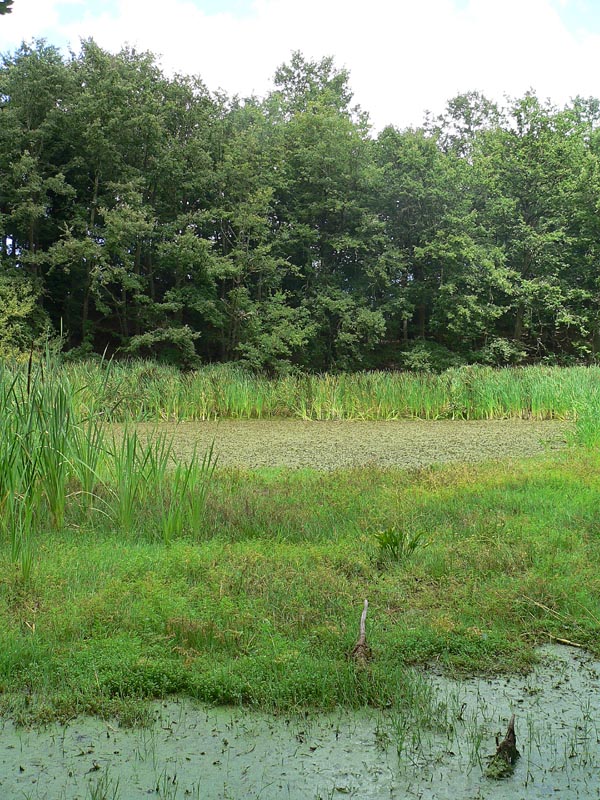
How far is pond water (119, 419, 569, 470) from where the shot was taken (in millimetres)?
7035

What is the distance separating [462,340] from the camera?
74.9 ft

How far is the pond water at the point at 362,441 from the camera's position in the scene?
23.1ft

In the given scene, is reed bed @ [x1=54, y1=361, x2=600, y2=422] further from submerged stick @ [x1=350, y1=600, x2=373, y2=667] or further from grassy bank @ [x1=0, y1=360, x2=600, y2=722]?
submerged stick @ [x1=350, y1=600, x2=373, y2=667]

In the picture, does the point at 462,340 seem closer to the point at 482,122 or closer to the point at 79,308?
the point at 482,122

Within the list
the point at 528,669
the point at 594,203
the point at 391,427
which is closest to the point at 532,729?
the point at 528,669

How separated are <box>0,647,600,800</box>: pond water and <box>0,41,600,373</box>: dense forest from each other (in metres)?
15.9

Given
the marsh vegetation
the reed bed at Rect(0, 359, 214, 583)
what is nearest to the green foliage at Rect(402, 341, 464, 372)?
the marsh vegetation

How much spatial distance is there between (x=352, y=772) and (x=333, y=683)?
1.53 ft

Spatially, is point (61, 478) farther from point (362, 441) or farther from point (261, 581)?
point (362, 441)

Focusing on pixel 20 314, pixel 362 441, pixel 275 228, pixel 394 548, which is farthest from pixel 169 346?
pixel 394 548

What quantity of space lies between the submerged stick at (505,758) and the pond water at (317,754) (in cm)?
2

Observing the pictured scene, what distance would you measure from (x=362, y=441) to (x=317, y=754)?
6456 millimetres

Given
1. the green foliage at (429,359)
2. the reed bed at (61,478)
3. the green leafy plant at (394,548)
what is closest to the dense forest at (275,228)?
the green foliage at (429,359)

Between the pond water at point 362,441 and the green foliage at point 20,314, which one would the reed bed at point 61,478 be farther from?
the green foliage at point 20,314
